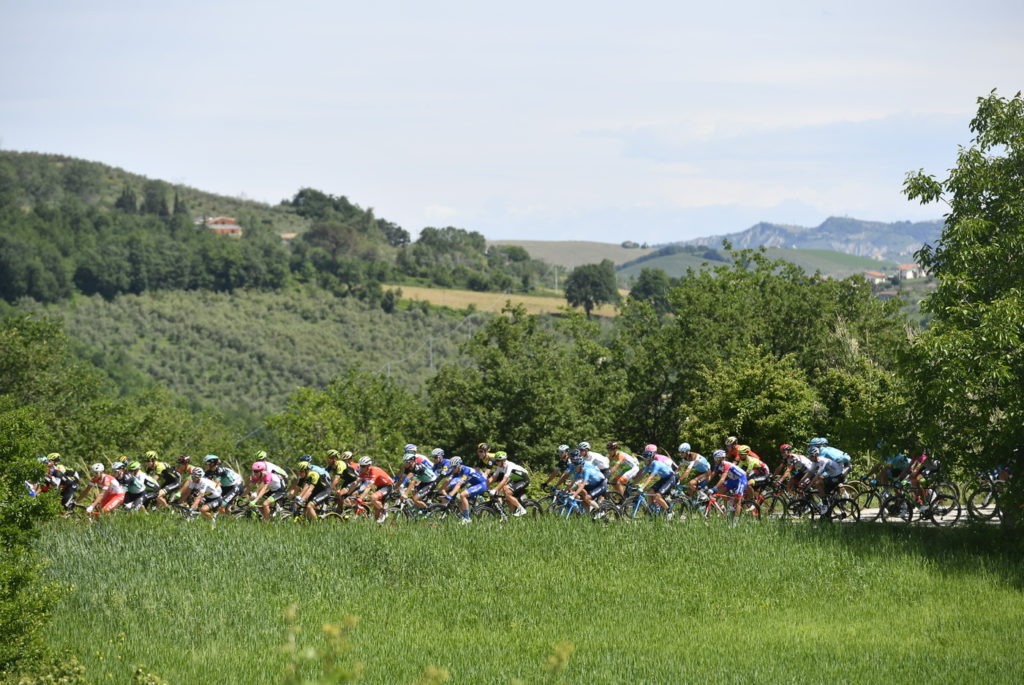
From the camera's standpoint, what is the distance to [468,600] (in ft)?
60.0

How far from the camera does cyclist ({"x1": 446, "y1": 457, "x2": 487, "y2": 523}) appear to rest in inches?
879

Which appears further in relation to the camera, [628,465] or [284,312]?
[284,312]

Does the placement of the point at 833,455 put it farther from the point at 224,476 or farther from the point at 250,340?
the point at 250,340

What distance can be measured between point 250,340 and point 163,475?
309 feet

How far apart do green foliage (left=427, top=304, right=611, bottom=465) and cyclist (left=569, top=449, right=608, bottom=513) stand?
1698 centimetres

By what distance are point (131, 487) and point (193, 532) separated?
317cm

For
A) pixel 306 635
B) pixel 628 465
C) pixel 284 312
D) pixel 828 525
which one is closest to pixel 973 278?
pixel 828 525

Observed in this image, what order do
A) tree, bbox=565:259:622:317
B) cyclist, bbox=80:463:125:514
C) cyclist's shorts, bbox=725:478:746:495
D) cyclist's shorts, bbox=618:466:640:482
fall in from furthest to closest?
1. tree, bbox=565:259:622:317
2. cyclist, bbox=80:463:125:514
3. cyclist's shorts, bbox=618:466:640:482
4. cyclist's shorts, bbox=725:478:746:495

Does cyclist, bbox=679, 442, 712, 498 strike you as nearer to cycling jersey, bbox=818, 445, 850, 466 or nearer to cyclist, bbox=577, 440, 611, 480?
cyclist, bbox=577, 440, 611, 480

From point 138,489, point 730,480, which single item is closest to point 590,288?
point 138,489

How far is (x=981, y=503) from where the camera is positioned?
76.1 feet

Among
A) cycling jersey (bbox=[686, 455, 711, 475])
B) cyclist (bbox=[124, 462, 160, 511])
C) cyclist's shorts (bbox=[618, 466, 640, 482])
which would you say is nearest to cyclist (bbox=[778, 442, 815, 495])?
cycling jersey (bbox=[686, 455, 711, 475])

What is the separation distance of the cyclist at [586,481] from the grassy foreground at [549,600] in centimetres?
104

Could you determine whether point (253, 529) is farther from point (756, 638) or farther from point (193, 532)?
point (756, 638)
